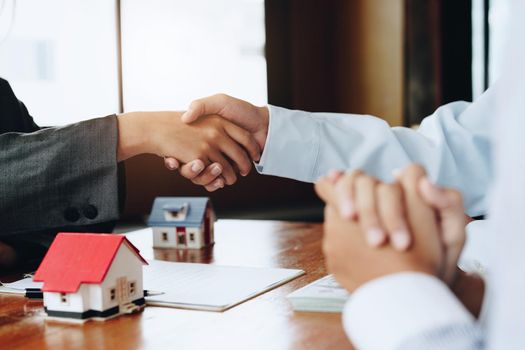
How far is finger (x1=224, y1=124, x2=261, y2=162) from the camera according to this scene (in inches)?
54.4

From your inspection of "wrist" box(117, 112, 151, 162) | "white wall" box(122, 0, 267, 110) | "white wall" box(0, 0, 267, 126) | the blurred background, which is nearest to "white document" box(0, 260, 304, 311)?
"wrist" box(117, 112, 151, 162)


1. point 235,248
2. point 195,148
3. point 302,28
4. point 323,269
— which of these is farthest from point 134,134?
point 302,28

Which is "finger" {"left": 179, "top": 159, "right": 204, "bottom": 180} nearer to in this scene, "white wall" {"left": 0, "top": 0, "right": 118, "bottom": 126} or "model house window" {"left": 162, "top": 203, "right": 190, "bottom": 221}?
"model house window" {"left": 162, "top": 203, "right": 190, "bottom": 221}

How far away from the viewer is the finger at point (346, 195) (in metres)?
0.52

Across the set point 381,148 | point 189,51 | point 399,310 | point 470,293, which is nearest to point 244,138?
point 381,148

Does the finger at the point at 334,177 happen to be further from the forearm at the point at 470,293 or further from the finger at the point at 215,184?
the finger at the point at 215,184

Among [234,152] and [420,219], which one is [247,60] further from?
[420,219]

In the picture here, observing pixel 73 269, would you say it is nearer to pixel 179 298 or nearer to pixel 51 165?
pixel 179 298

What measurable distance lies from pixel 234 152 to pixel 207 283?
1.50 ft

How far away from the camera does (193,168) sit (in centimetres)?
141

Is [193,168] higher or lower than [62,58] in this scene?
lower

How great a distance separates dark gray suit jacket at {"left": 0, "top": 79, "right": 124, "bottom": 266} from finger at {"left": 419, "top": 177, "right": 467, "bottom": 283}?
Result: 2.52 ft

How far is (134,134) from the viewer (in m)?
1.27

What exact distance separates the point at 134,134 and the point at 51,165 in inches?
7.0
